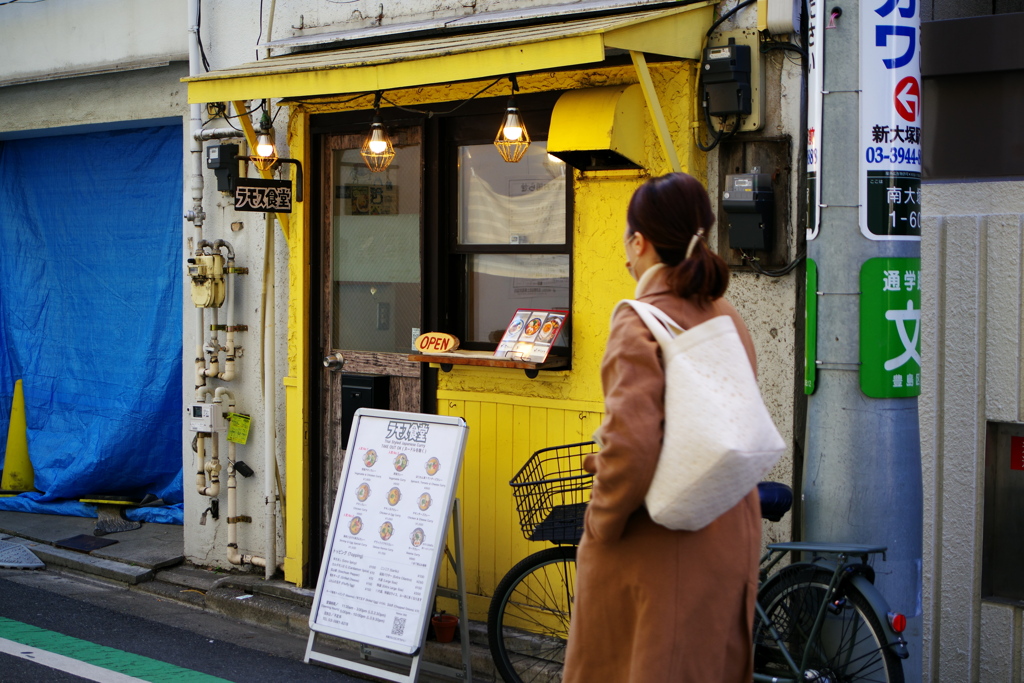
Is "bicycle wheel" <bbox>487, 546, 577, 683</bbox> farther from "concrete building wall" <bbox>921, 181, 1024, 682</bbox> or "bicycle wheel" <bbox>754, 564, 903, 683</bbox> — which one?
"concrete building wall" <bbox>921, 181, 1024, 682</bbox>

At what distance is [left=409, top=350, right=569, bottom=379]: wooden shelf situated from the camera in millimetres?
5711

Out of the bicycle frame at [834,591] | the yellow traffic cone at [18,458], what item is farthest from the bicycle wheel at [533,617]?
the yellow traffic cone at [18,458]

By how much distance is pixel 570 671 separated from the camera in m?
3.20

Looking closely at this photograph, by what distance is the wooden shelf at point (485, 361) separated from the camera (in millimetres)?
5711

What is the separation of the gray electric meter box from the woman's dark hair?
2087 millimetres

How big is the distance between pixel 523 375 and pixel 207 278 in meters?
2.58

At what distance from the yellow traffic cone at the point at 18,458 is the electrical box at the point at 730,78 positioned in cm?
761

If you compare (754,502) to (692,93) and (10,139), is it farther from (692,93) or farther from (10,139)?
(10,139)

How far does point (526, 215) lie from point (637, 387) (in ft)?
11.5

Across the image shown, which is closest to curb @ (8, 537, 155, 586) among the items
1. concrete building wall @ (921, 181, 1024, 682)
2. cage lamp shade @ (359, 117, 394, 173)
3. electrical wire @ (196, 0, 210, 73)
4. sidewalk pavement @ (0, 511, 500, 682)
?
sidewalk pavement @ (0, 511, 500, 682)

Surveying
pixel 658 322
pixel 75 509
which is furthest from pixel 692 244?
pixel 75 509

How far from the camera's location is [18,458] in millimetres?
9961

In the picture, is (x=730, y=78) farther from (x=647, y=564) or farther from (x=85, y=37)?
(x=85, y=37)

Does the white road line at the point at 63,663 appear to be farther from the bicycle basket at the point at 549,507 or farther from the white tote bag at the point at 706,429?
the white tote bag at the point at 706,429
